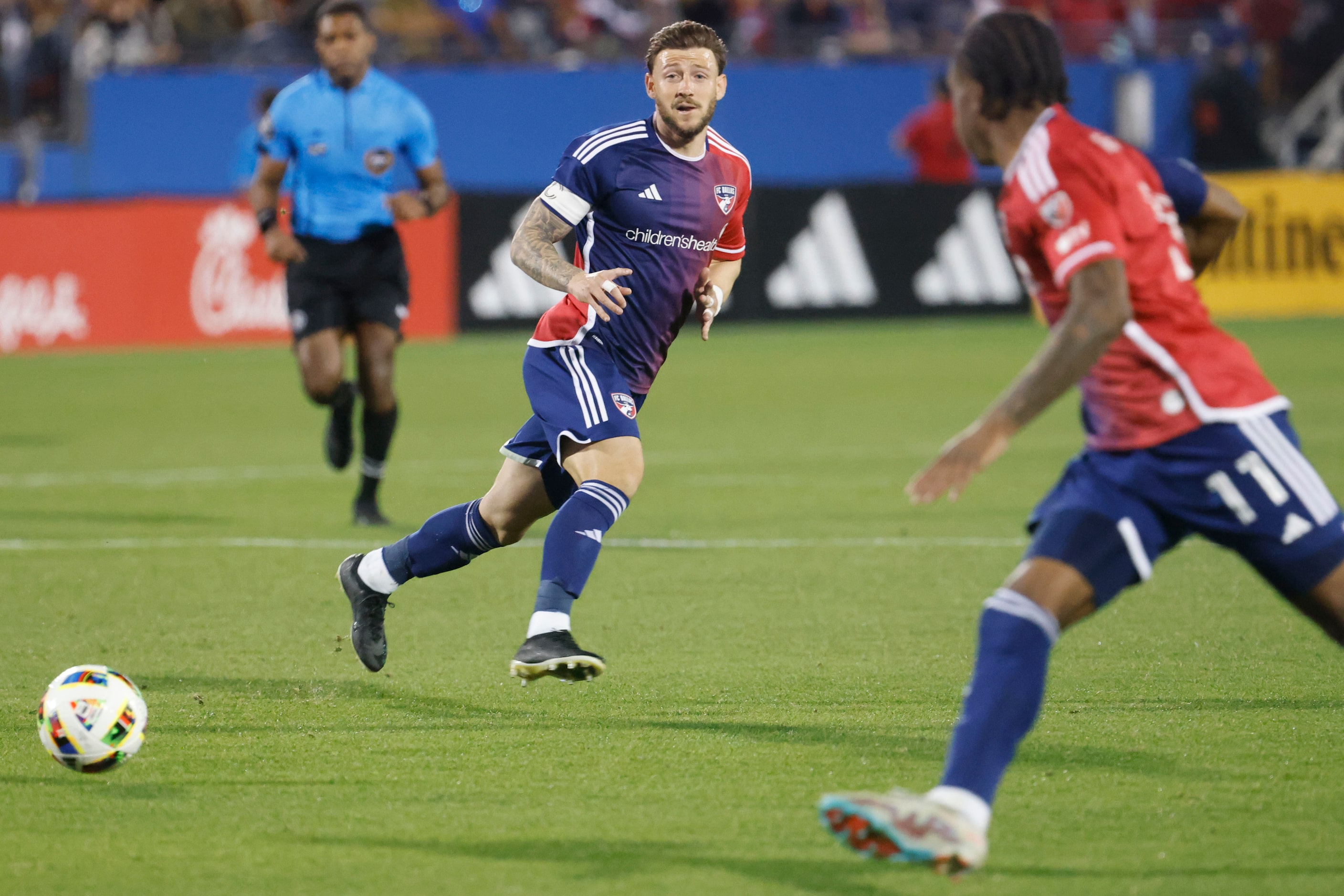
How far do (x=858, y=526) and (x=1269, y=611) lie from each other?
2632 mm

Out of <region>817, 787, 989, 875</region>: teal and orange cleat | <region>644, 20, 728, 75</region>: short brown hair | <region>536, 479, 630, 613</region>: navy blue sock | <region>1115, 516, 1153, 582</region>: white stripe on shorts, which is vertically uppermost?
<region>644, 20, 728, 75</region>: short brown hair

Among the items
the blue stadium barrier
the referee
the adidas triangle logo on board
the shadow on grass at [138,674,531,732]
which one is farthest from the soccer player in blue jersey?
the blue stadium barrier

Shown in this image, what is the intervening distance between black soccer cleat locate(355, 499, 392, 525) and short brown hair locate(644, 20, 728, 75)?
425 centimetres

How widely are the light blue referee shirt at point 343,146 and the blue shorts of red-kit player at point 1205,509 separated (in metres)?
6.30

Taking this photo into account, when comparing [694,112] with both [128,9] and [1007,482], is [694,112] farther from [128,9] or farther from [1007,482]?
[128,9]

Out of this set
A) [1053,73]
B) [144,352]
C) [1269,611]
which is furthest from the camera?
[144,352]

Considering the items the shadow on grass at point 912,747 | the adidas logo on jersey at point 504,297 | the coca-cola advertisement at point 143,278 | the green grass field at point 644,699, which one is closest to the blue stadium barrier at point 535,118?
the adidas logo on jersey at point 504,297

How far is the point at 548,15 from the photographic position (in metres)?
24.4

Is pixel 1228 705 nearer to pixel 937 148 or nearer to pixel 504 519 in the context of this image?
pixel 504 519

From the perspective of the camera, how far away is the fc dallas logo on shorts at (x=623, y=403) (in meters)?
5.86

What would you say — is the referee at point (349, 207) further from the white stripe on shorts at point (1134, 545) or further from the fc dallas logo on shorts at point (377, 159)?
the white stripe on shorts at point (1134, 545)

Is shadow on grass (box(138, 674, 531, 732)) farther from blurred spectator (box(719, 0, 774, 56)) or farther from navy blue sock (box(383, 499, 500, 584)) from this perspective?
blurred spectator (box(719, 0, 774, 56))

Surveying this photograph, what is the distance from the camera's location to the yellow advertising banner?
808 inches

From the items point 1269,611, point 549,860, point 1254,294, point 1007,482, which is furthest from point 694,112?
point 1254,294
